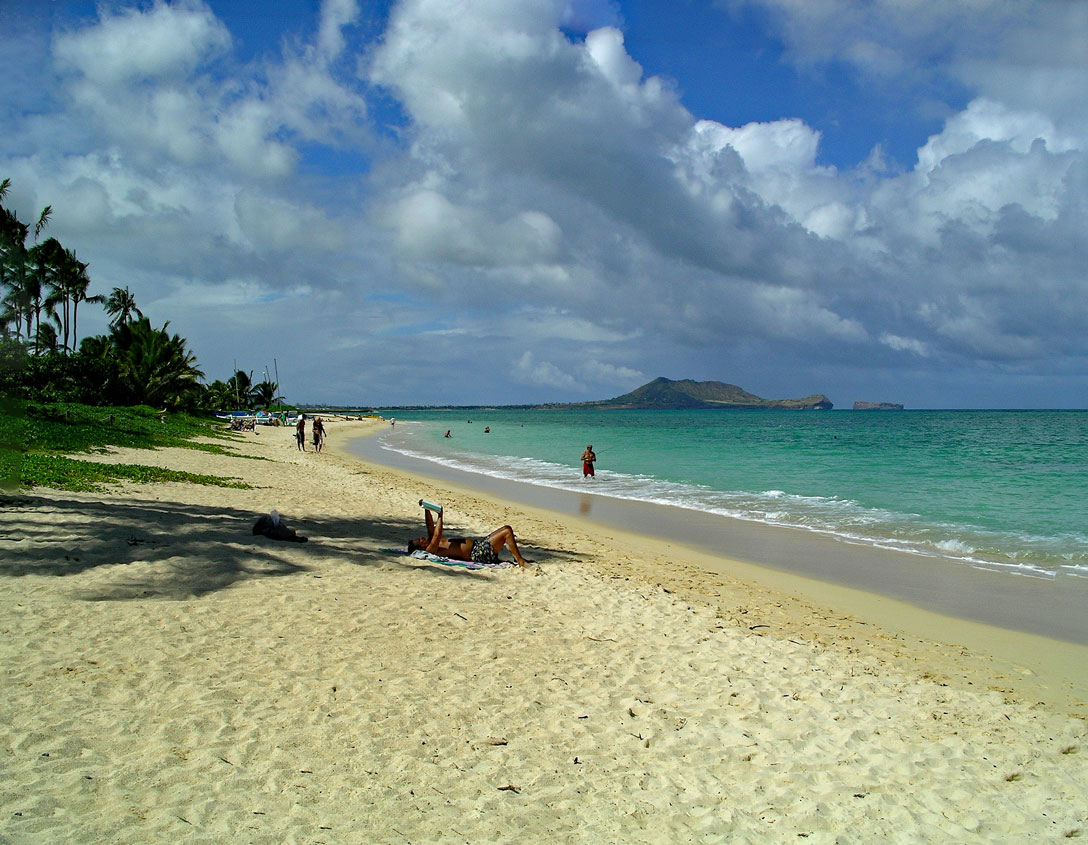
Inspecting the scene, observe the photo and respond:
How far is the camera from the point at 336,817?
3.52 m

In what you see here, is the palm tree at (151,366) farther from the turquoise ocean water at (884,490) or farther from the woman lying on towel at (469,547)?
the woman lying on towel at (469,547)

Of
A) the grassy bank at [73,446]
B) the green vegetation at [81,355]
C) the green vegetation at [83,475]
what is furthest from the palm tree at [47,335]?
the green vegetation at [83,475]

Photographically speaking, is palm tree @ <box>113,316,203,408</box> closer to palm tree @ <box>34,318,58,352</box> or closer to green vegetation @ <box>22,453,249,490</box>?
palm tree @ <box>34,318,58,352</box>

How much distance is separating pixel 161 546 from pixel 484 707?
17.2 feet

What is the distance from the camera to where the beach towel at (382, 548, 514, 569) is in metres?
9.10

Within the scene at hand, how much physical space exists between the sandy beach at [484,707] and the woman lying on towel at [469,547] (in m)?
0.72

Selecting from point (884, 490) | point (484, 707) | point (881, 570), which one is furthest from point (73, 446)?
point (884, 490)

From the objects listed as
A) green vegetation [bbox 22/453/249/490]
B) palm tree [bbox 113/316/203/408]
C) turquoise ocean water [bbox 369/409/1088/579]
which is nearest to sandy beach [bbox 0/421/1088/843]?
green vegetation [bbox 22/453/249/490]

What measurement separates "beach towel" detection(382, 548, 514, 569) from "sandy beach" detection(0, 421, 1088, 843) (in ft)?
1.39

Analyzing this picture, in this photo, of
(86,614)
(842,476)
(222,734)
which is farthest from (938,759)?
(842,476)

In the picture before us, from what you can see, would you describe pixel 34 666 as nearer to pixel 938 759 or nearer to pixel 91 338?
pixel 938 759

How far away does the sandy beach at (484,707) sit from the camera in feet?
12.0

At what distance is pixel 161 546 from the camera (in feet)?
26.4

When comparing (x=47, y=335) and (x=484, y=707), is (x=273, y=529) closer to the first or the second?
(x=484, y=707)
